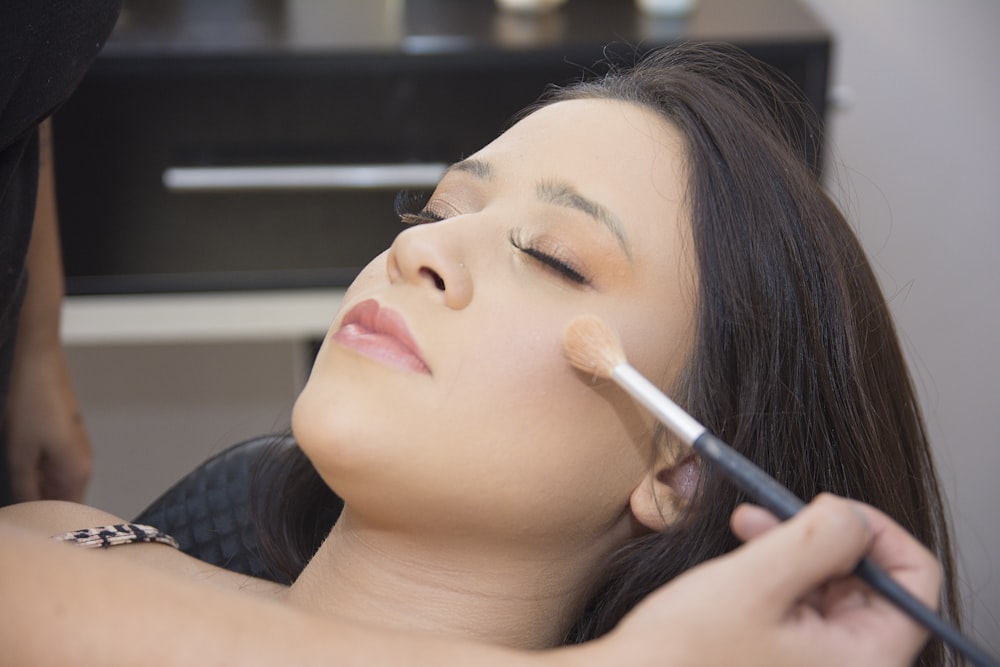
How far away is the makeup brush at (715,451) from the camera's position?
57cm

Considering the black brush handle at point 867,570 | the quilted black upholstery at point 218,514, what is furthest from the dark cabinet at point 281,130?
the black brush handle at point 867,570

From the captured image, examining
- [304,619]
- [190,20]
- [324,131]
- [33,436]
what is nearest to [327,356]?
[304,619]

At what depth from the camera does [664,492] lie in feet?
2.85

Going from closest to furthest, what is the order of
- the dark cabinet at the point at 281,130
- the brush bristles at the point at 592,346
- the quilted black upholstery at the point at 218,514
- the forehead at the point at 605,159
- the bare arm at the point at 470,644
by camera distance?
1. the bare arm at the point at 470,644
2. the brush bristles at the point at 592,346
3. the forehead at the point at 605,159
4. the quilted black upholstery at the point at 218,514
5. the dark cabinet at the point at 281,130

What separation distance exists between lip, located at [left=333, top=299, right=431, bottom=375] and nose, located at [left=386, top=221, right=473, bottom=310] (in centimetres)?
3

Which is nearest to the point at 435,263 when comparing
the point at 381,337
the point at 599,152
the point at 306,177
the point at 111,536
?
the point at 381,337

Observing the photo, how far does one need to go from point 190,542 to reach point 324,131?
84 cm

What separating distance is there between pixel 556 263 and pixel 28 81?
0.40m

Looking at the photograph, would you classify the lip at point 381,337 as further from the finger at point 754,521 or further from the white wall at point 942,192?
the white wall at point 942,192

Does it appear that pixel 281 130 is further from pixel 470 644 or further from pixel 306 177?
pixel 470 644

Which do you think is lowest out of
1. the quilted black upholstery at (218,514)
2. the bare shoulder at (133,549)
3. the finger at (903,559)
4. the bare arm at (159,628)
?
the quilted black upholstery at (218,514)

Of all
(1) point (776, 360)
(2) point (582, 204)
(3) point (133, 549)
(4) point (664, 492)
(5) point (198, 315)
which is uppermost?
(2) point (582, 204)

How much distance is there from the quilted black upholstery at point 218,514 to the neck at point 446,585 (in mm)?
248

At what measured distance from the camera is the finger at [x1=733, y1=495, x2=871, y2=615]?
0.56 metres
